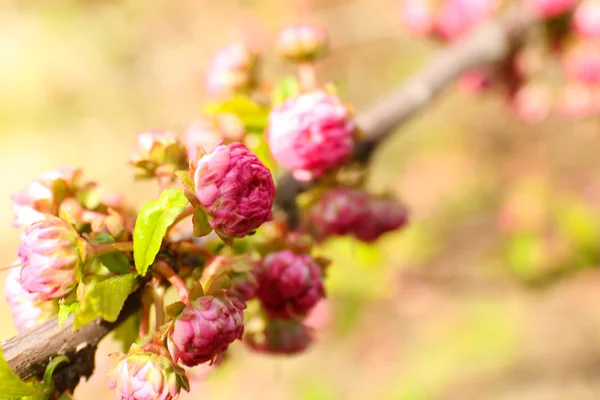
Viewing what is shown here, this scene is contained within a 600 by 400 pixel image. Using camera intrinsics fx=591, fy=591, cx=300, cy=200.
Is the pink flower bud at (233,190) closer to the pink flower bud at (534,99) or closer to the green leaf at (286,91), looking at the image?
the green leaf at (286,91)

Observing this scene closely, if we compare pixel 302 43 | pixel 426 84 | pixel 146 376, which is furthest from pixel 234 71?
pixel 146 376

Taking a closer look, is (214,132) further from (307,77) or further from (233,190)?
(233,190)

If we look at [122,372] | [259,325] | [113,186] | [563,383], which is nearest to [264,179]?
[122,372]

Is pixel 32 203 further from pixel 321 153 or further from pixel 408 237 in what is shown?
pixel 408 237

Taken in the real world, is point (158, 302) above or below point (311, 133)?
below

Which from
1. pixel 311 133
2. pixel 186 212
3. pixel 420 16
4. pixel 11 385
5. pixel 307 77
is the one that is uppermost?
pixel 420 16

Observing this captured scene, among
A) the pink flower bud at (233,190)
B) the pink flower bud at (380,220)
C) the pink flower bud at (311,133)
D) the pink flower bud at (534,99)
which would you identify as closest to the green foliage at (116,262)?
the pink flower bud at (233,190)

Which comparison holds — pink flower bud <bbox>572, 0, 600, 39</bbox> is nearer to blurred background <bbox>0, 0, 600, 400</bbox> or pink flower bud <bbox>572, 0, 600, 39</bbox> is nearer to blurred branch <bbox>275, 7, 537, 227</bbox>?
blurred branch <bbox>275, 7, 537, 227</bbox>
